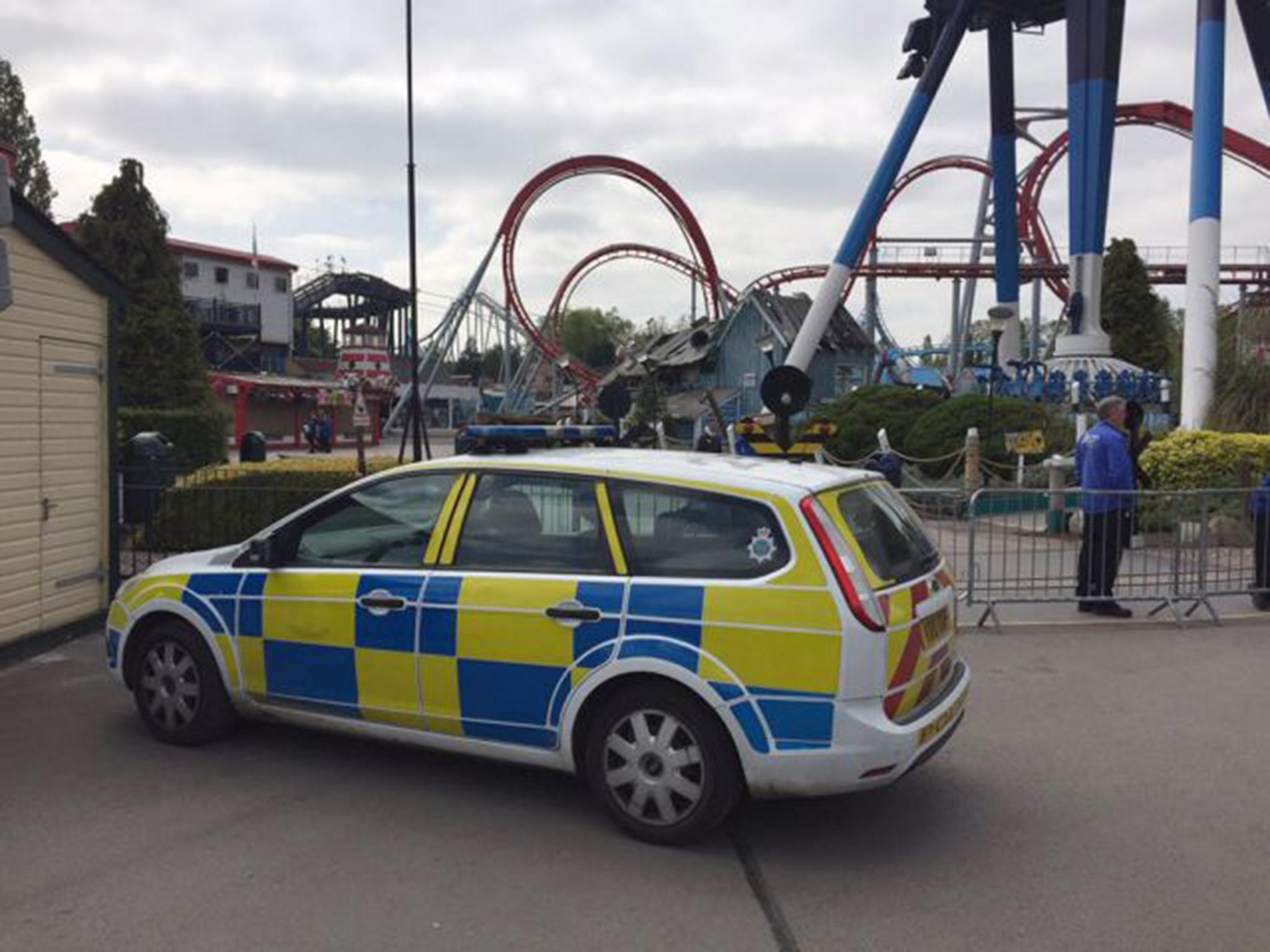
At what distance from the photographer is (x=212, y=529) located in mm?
11039

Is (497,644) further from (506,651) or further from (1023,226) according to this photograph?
(1023,226)

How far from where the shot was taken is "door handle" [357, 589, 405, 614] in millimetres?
4551

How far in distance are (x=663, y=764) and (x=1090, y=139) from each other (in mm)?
27063

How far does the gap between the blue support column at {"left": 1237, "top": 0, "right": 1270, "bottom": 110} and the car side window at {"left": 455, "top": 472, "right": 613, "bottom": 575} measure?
25.9 metres

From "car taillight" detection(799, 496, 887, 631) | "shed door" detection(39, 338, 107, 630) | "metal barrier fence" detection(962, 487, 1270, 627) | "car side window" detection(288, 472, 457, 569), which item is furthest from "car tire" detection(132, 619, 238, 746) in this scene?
"metal barrier fence" detection(962, 487, 1270, 627)

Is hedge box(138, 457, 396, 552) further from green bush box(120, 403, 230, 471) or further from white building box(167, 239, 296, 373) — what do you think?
white building box(167, 239, 296, 373)

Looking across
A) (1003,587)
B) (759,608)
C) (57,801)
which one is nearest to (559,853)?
(759,608)

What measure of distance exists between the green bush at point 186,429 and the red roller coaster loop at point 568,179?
25082mm

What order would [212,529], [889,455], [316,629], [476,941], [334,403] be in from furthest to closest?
[334,403] < [889,455] < [212,529] < [316,629] < [476,941]

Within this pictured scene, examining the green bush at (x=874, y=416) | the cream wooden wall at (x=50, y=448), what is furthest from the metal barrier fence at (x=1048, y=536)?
the green bush at (x=874, y=416)

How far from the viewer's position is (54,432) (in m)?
7.51

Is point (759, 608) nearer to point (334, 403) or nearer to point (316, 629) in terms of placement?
point (316, 629)

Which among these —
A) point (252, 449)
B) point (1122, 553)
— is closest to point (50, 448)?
point (1122, 553)

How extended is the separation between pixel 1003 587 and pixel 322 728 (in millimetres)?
6357
